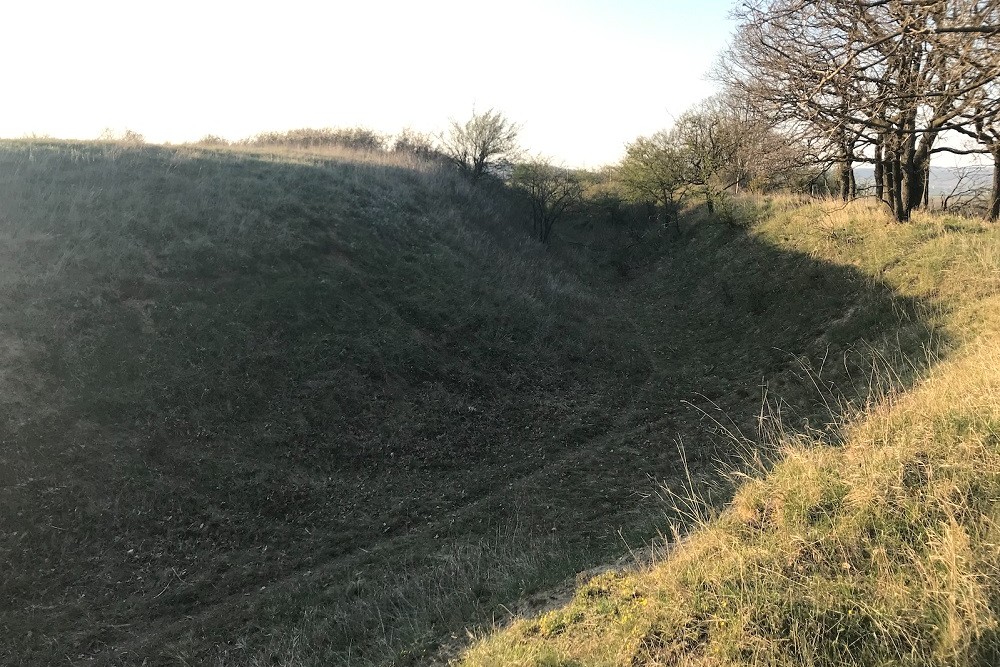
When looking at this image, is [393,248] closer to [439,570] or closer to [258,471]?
[258,471]

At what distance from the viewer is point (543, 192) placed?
31.8 m

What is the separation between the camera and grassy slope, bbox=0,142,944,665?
6.62 meters

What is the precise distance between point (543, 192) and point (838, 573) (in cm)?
3033

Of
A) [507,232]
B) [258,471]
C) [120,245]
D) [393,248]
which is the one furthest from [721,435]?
[507,232]

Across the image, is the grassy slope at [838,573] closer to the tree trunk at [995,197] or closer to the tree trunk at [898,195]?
the tree trunk at [898,195]

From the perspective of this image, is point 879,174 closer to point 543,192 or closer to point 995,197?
point 995,197

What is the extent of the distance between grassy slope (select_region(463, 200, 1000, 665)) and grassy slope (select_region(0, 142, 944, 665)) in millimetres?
1407

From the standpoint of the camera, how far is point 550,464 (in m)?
10.2

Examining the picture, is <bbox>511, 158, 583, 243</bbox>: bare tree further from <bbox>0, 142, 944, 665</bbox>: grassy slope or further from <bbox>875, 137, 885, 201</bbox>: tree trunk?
<bbox>875, 137, 885, 201</bbox>: tree trunk

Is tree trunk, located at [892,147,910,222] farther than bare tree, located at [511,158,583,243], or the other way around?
bare tree, located at [511,158,583,243]

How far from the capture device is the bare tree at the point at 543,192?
31.0 meters

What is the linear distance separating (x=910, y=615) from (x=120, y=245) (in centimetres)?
1495

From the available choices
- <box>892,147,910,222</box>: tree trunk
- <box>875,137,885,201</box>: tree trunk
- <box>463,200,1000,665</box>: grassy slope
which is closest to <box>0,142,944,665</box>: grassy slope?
<box>463,200,1000,665</box>: grassy slope

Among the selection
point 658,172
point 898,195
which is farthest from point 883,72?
point 658,172
